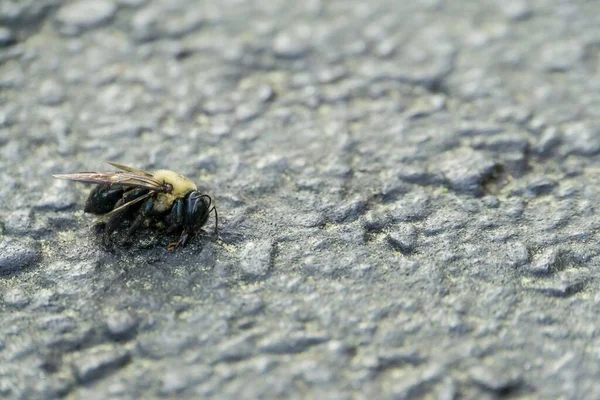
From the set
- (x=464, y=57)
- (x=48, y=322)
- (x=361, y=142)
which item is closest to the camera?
(x=48, y=322)

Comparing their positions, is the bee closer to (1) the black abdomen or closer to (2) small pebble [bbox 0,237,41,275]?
(1) the black abdomen

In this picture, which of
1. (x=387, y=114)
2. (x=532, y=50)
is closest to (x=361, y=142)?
(x=387, y=114)

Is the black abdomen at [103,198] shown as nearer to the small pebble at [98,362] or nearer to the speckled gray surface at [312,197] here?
the speckled gray surface at [312,197]

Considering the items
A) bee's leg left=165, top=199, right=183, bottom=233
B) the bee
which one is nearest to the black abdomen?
the bee

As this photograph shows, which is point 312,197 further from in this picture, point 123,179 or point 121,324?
point 121,324

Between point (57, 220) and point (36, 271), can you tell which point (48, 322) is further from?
point (57, 220)

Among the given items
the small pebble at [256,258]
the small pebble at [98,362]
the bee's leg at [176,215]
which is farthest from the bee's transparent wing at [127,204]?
the small pebble at [98,362]
